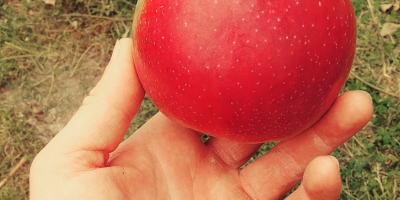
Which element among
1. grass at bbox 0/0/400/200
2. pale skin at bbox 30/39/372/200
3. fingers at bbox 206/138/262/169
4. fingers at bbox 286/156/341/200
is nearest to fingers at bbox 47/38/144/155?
pale skin at bbox 30/39/372/200

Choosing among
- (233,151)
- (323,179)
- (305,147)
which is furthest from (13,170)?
(323,179)

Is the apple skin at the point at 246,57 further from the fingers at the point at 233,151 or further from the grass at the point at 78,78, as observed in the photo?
the grass at the point at 78,78

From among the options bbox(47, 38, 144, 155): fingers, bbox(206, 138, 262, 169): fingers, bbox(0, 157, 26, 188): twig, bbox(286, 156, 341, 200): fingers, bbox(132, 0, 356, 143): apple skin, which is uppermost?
bbox(132, 0, 356, 143): apple skin

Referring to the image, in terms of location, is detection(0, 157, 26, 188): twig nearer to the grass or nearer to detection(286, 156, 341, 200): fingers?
the grass

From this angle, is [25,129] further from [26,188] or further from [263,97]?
[263,97]

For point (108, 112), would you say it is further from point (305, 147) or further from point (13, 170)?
point (13, 170)
